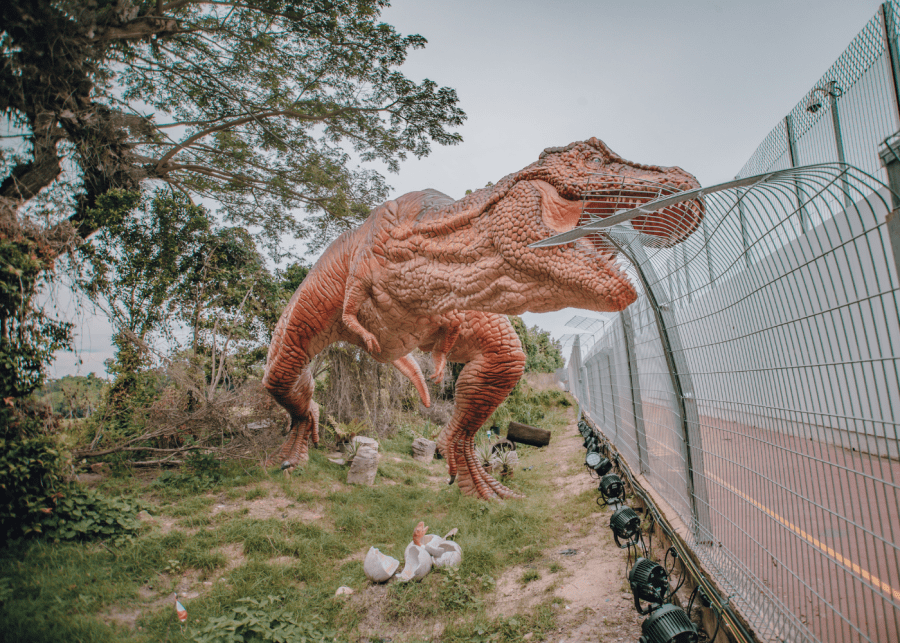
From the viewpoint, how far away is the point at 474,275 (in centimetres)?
286

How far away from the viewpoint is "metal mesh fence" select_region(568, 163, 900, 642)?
1.19 meters

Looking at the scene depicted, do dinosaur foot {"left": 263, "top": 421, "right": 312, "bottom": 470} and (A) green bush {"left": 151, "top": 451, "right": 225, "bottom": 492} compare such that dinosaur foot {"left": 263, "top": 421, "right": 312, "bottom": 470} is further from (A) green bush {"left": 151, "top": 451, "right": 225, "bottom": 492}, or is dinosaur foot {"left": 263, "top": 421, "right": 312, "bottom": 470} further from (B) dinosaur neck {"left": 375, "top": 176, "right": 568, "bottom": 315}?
(B) dinosaur neck {"left": 375, "top": 176, "right": 568, "bottom": 315}

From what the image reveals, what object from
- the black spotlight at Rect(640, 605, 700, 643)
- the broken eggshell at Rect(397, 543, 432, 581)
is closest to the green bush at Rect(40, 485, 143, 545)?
the broken eggshell at Rect(397, 543, 432, 581)

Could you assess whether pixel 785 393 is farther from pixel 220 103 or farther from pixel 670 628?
pixel 220 103

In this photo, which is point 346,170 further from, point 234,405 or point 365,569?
point 365,569

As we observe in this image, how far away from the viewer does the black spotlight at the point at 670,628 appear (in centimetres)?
165

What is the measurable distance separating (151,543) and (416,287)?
292 cm

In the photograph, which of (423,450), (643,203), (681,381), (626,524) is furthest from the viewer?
(423,450)

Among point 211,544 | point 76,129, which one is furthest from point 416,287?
point 76,129

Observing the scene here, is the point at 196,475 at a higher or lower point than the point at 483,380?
lower

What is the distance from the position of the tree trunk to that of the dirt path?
202 inches

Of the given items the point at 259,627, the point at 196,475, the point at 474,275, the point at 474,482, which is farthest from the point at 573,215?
the point at 196,475

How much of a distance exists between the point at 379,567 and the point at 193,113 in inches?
318

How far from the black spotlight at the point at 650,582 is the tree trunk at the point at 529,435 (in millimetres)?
7275
